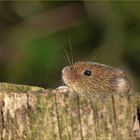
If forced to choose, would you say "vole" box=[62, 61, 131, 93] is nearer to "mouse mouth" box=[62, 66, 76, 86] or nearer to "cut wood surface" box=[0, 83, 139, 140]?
"mouse mouth" box=[62, 66, 76, 86]

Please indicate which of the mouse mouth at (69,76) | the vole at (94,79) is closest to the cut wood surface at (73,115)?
the vole at (94,79)

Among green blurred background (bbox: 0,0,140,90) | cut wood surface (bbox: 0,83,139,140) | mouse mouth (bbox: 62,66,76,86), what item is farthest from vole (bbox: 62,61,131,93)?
green blurred background (bbox: 0,0,140,90)

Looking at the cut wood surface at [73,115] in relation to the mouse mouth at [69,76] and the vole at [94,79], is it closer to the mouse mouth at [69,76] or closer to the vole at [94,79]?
the vole at [94,79]

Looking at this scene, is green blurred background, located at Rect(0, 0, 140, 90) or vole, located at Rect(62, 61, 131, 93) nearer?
vole, located at Rect(62, 61, 131, 93)

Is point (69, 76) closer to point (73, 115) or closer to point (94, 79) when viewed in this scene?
point (94, 79)

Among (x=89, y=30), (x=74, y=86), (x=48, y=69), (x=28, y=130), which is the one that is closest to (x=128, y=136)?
(x=28, y=130)

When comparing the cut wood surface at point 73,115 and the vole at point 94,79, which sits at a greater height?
the vole at point 94,79

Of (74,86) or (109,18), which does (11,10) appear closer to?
(109,18)
